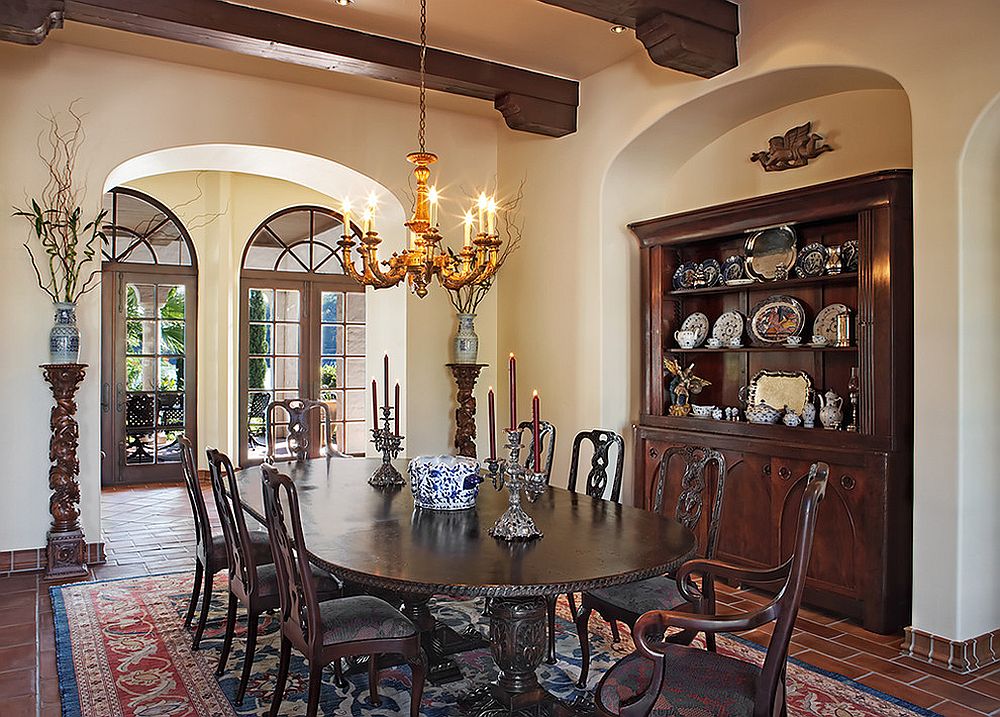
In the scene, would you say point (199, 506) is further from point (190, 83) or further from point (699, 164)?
point (699, 164)

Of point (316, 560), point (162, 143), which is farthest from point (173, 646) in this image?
point (162, 143)

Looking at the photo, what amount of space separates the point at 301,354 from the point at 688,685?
7056mm

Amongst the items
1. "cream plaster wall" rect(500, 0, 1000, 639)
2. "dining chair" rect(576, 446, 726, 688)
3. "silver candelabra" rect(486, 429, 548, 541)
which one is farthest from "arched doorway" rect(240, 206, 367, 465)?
"silver candelabra" rect(486, 429, 548, 541)

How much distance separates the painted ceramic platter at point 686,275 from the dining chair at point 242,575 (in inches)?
113

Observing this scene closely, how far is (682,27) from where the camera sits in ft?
13.3

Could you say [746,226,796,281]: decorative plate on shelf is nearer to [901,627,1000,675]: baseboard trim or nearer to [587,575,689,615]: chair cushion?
[901,627,1000,675]: baseboard trim

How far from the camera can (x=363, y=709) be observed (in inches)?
116

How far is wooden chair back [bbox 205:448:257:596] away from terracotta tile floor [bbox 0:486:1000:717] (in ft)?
2.53

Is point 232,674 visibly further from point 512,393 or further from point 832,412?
point 832,412

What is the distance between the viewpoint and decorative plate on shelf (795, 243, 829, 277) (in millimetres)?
4230

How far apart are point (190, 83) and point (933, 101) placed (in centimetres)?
424

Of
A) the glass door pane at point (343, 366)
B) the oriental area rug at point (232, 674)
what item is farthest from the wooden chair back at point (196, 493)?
the glass door pane at point (343, 366)

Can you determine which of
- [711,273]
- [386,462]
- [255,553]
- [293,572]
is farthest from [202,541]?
[711,273]

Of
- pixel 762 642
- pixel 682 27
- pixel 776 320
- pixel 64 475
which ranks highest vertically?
pixel 682 27
